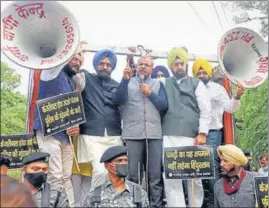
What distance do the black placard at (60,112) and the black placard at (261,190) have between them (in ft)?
5.12

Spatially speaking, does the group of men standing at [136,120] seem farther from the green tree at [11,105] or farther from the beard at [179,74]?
the green tree at [11,105]

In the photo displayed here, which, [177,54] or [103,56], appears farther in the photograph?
[177,54]

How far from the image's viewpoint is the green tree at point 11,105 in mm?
28984

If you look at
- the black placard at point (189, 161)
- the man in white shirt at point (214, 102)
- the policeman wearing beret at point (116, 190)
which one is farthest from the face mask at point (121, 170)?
the man in white shirt at point (214, 102)

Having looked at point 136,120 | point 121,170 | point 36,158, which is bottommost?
point 121,170

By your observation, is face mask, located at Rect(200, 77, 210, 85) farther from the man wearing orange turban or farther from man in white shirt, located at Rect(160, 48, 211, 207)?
the man wearing orange turban

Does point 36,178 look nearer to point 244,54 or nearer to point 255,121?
point 244,54

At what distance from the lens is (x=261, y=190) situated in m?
3.98

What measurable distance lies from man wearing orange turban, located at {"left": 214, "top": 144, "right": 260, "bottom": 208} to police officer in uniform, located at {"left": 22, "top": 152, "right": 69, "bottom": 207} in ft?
4.66

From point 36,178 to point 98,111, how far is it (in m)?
1.07

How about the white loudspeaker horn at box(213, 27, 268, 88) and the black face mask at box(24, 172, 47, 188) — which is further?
the white loudspeaker horn at box(213, 27, 268, 88)

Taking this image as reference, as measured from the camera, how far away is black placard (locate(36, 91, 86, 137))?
159 inches

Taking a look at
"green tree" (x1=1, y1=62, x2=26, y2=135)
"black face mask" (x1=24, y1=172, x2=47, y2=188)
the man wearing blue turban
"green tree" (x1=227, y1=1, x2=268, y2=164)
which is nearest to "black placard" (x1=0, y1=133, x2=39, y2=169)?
the man wearing blue turban

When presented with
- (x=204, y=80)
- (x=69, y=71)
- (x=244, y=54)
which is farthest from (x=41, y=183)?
(x=244, y=54)
